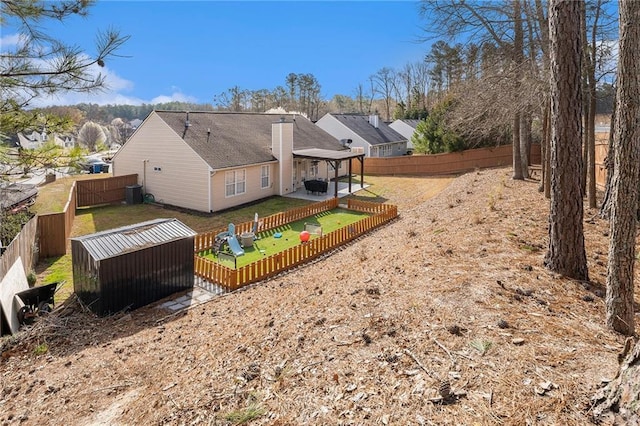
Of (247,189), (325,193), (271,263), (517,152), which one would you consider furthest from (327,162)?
(271,263)

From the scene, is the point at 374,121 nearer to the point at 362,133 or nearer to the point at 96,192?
the point at 362,133

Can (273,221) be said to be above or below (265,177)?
below

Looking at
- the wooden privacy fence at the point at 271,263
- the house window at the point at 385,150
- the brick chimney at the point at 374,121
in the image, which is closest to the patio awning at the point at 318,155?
the wooden privacy fence at the point at 271,263

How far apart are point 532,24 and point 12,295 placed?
18650 mm

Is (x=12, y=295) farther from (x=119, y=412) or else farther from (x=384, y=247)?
(x=384, y=247)

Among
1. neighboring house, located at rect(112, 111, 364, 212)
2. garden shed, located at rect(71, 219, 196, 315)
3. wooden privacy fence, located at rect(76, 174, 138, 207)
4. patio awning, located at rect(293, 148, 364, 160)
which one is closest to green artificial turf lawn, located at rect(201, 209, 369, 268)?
garden shed, located at rect(71, 219, 196, 315)

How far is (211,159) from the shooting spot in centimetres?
1997

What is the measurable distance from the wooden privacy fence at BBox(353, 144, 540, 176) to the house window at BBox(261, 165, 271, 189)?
12027mm

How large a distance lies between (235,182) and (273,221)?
5.20 m

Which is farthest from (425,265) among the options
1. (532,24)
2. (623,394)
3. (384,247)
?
(532,24)

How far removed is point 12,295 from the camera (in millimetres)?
8734

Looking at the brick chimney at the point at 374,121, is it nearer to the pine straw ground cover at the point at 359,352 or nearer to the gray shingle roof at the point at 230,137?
the gray shingle roof at the point at 230,137

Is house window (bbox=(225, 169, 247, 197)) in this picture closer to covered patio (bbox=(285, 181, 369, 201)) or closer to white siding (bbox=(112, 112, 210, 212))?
white siding (bbox=(112, 112, 210, 212))

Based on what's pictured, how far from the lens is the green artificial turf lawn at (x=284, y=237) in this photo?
533 inches
